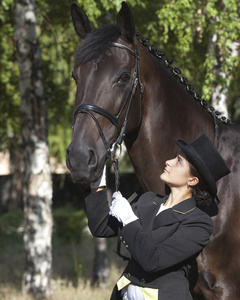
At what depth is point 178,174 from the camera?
2.71 metres

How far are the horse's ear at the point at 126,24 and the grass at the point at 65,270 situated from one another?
14.2 feet

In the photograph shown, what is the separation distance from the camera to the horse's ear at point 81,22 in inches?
132

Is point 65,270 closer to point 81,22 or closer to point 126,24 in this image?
point 81,22

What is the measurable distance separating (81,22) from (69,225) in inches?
495

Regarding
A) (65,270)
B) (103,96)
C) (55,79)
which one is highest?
(103,96)

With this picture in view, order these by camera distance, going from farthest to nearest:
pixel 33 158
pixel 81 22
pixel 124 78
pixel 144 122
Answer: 1. pixel 33 158
2. pixel 81 22
3. pixel 144 122
4. pixel 124 78

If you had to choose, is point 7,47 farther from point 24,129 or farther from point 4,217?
point 4,217

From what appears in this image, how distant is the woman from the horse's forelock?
75cm

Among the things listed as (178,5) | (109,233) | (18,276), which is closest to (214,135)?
(109,233)

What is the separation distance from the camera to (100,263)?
921 centimetres

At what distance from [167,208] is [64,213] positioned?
45.3ft

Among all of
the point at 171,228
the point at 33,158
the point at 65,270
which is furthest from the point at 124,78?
the point at 65,270

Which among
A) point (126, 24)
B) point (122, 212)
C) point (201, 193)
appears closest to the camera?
point (122, 212)

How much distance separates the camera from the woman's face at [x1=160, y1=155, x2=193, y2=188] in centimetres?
271
